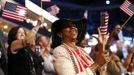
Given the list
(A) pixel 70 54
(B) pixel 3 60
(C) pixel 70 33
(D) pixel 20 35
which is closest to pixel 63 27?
(C) pixel 70 33

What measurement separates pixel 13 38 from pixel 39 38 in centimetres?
127

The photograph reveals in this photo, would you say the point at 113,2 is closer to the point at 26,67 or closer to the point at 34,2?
the point at 34,2

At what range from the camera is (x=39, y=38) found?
6594 mm

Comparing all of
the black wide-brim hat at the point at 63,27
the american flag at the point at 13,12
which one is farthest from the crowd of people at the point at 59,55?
the american flag at the point at 13,12

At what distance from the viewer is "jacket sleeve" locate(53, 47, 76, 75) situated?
4102 mm

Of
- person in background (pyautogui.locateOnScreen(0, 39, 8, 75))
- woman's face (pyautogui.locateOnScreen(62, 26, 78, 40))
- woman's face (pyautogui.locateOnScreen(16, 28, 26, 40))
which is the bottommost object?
person in background (pyautogui.locateOnScreen(0, 39, 8, 75))

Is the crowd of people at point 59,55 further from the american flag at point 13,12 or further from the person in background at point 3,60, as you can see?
the american flag at point 13,12

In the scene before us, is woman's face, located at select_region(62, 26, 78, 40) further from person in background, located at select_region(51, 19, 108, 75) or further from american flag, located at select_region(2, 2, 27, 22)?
american flag, located at select_region(2, 2, 27, 22)

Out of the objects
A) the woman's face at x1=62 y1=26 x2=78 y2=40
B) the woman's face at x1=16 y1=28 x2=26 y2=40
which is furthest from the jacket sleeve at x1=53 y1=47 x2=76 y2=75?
the woman's face at x1=16 y1=28 x2=26 y2=40

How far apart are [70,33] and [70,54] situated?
0.77 feet

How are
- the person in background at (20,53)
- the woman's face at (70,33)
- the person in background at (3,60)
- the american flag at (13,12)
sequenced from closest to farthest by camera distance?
the woman's face at (70,33), the person in background at (3,60), the person in background at (20,53), the american flag at (13,12)

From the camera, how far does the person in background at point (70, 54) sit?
13.6 feet

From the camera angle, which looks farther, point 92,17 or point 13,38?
point 92,17

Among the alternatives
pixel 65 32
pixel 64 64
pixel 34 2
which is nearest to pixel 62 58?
pixel 64 64
